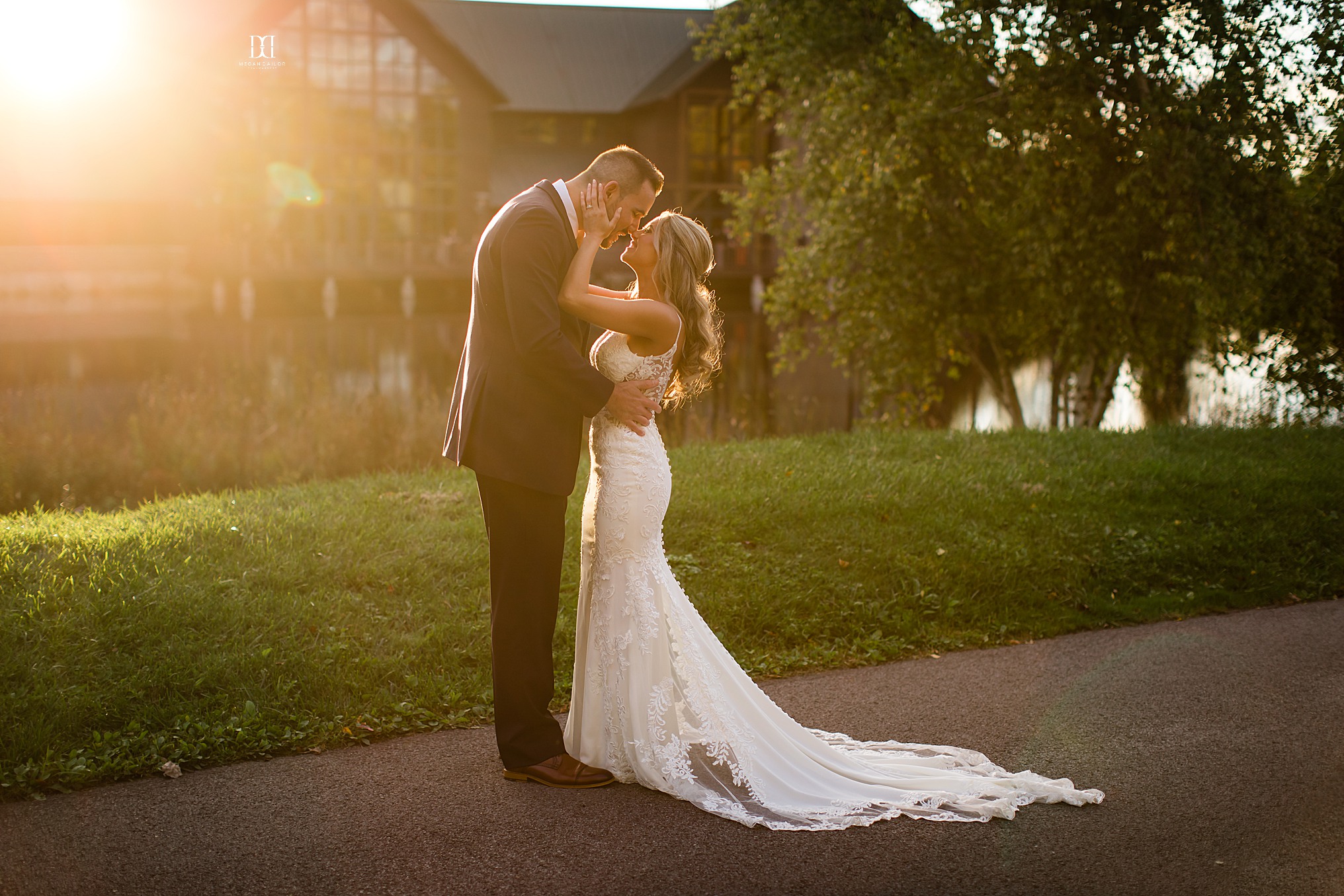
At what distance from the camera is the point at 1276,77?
11.2m

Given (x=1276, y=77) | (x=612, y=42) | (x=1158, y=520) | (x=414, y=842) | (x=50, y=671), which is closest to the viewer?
(x=414, y=842)

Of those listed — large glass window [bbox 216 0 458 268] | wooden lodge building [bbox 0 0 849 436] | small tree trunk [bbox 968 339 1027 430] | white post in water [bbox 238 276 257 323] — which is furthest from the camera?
large glass window [bbox 216 0 458 268]

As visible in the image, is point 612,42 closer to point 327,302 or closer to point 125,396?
point 327,302

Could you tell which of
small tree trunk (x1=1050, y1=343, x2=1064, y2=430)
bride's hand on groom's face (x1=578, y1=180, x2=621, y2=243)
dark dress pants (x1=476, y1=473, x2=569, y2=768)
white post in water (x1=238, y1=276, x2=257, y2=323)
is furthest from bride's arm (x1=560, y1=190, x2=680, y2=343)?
white post in water (x1=238, y1=276, x2=257, y2=323)

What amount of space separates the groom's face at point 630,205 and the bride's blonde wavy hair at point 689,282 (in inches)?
2.9

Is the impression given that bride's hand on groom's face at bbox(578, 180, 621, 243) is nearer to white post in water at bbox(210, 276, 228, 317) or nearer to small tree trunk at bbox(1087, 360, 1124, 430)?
small tree trunk at bbox(1087, 360, 1124, 430)

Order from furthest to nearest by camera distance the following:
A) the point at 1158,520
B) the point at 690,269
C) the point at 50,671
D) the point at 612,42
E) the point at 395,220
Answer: the point at 612,42, the point at 395,220, the point at 1158,520, the point at 50,671, the point at 690,269

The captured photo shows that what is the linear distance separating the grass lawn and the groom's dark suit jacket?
1.51 meters

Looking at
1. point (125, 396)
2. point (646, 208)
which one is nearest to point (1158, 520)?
point (646, 208)

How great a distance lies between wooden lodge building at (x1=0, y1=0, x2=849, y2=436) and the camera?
34.4 m

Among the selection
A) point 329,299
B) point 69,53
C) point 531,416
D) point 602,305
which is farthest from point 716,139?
point 531,416

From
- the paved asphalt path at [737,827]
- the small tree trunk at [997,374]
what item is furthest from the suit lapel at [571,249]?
the small tree trunk at [997,374]

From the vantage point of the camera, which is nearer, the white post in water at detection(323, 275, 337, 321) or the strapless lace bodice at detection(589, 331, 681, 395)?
the strapless lace bodice at detection(589, 331, 681, 395)

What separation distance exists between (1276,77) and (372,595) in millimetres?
10642
